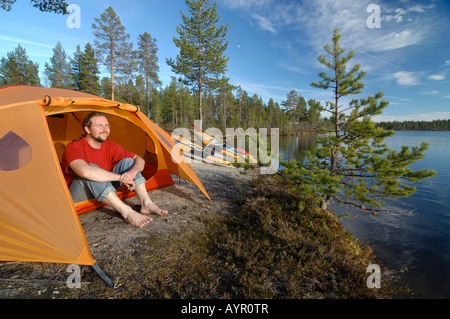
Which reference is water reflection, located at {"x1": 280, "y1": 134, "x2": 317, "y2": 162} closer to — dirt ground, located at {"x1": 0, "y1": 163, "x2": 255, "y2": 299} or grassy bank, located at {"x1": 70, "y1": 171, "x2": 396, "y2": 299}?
grassy bank, located at {"x1": 70, "y1": 171, "x2": 396, "y2": 299}

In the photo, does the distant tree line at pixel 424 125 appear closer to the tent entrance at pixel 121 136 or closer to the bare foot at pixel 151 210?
the tent entrance at pixel 121 136

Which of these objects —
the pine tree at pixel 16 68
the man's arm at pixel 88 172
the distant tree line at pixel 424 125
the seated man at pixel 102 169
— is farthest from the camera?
the distant tree line at pixel 424 125

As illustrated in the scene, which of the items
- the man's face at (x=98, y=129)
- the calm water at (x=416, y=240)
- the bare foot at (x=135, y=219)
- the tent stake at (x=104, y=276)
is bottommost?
the calm water at (x=416, y=240)

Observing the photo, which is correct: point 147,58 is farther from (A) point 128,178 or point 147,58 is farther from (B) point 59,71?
(A) point 128,178

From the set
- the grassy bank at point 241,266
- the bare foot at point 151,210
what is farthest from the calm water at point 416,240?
the bare foot at point 151,210

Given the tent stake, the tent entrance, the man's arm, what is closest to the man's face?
the man's arm

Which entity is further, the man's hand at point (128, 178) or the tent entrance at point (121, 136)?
the tent entrance at point (121, 136)

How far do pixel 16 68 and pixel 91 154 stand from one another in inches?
1501

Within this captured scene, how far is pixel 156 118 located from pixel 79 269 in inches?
1419

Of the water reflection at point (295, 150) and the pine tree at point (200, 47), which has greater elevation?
the pine tree at point (200, 47)

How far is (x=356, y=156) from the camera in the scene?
3.72 metres

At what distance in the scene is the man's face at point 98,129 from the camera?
307 centimetres

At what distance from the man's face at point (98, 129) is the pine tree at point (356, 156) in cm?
372

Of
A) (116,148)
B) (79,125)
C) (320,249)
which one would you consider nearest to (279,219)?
(320,249)
